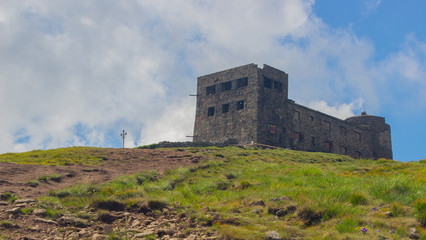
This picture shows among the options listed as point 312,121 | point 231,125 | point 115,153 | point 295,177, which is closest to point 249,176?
point 295,177

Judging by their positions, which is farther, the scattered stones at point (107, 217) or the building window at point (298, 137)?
the building window at point (298, 137)

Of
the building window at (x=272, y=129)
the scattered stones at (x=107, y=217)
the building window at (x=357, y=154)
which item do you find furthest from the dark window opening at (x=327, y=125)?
the scattered stones at (x=107, y=217)

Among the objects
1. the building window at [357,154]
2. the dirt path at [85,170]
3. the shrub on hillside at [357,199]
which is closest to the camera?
→ the shrub on hillside at [357,199]

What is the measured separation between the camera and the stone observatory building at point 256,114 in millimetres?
45906

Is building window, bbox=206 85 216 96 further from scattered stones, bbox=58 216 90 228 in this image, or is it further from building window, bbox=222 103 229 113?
scattered stones, bbox=58 216 90 228

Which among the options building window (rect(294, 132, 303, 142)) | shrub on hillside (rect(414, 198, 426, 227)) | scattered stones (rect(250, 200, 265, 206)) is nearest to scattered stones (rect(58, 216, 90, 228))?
scattered stones (rect(250, 200, 265, 206))

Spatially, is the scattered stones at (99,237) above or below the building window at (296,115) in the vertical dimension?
below

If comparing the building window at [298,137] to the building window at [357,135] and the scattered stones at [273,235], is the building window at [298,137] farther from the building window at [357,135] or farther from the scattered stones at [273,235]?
the scattered stones at [273,235]

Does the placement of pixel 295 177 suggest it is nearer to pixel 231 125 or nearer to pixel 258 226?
pixel 258 226

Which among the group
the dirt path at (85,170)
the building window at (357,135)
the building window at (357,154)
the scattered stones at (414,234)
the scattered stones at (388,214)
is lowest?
the scattered stones at (414,234)

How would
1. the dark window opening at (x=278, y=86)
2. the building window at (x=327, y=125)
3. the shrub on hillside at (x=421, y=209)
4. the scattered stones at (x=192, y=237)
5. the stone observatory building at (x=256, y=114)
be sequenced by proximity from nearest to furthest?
the scattered stones at (x=192, y=237) → the shrub on hillside at (x=421, y=209) → the stone observatory building at (x=256, y=114) → the dark window opening at (x=278, y=86) → the building window at (x=327, y=125)

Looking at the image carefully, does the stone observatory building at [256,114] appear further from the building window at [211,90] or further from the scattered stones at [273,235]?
the scattered stones at [273,235]

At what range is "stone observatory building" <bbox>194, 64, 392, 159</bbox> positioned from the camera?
4591cm

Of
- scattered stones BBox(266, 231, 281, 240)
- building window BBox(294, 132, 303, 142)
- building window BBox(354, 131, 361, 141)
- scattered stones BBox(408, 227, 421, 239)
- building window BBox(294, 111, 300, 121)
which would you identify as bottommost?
scattered stones BBox(266, 231, 281, 240)
